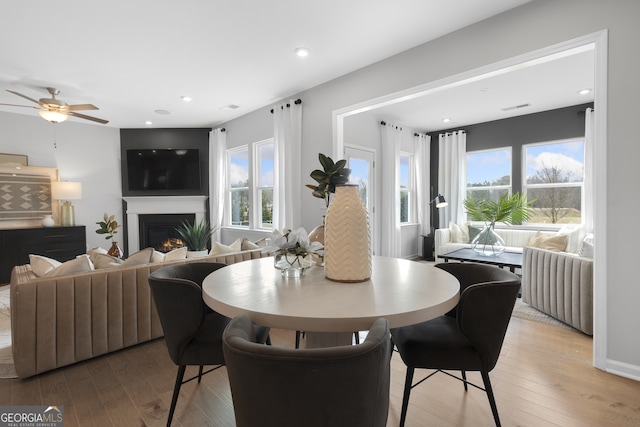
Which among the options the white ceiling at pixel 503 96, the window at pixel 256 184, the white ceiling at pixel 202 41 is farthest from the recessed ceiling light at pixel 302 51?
the window at pixel 256 184

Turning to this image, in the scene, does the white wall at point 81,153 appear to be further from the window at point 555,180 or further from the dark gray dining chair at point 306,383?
the window at point 555,180

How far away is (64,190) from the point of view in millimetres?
4918

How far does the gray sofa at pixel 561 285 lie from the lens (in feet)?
8.34

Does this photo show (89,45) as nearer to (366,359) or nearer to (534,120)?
(366,359)

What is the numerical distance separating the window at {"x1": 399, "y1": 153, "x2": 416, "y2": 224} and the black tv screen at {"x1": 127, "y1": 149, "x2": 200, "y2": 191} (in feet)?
13.2

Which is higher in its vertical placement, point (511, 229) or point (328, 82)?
point (328, 82)

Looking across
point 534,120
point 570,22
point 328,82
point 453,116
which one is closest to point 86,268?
point 328,82

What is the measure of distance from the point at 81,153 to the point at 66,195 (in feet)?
3.43

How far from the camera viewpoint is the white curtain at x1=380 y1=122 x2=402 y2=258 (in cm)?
535

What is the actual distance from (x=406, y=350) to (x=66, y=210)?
603cm

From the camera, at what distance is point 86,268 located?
2.27 meters

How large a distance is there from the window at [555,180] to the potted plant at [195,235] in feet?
18.8

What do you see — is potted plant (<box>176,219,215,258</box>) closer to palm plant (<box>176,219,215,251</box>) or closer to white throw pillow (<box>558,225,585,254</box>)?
palm plant (<box>176,219,215,251</box>)

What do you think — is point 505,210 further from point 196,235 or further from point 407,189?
point 196,235
